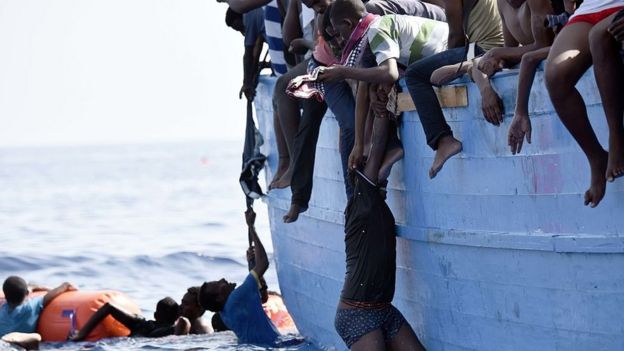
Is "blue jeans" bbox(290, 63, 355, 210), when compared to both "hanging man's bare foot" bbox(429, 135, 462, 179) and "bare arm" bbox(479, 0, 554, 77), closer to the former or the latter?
"hanging man's bare foot" bbox(429, 135, 462, 179)

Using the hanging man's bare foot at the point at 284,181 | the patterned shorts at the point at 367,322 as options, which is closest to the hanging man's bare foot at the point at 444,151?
the patterned shorts at the point at 367,322

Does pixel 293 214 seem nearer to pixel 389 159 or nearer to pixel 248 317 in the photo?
pixel 389 159

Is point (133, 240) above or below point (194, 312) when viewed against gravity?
below

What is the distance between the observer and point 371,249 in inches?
329

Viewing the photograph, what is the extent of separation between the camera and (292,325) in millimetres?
13516

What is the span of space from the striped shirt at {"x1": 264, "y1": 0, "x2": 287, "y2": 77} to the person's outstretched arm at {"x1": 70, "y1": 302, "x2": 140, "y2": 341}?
413cm

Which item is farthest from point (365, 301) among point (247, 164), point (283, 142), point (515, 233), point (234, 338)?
point (234, 338)

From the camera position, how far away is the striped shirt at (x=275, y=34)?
1052 centimetres

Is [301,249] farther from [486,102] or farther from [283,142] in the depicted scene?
[486,102]

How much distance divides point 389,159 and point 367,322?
994 millimetres

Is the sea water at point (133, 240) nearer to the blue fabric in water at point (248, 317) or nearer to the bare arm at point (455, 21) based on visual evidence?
the blue fabric in water at point (248, 317)

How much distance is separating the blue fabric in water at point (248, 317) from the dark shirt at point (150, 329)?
1449 mm

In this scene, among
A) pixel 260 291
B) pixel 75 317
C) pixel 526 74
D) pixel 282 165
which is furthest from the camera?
pixel 75 317

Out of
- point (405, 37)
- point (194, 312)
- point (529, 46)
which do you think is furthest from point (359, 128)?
point (194, 312)
